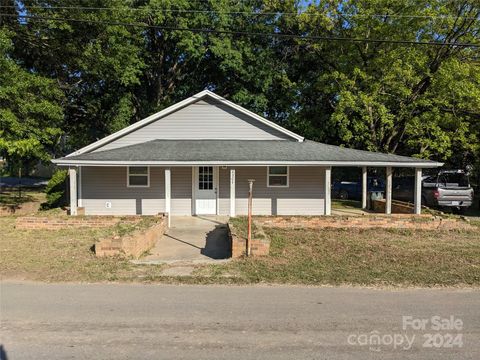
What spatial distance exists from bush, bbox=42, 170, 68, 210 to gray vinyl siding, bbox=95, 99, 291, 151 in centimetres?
455

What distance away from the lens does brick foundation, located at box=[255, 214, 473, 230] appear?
473 inches

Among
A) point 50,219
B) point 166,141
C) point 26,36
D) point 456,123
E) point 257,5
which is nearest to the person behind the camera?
point 50,219

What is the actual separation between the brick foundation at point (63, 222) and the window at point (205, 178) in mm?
4109

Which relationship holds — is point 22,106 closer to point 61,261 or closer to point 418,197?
point 61,261

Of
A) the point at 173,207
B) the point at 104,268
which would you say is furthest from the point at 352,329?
the point at 173,207

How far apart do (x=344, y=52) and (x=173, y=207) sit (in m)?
14.3

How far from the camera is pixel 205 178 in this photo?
626 inches

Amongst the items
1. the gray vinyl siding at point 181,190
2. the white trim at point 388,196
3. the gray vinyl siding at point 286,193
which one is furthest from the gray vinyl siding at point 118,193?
the white trim at point 388,196

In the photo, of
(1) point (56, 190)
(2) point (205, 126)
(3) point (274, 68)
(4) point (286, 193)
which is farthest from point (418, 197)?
(1) point (56, 190)

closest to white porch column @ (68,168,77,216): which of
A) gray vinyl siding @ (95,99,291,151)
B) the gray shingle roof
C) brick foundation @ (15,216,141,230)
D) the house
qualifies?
the gray shingle roof

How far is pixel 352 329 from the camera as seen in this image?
4.68 metres

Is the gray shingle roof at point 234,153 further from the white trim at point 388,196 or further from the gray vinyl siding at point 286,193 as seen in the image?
the gray vinyl siding at point 286,193

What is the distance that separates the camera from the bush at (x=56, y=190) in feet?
57.3

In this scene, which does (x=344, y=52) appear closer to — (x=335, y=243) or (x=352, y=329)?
(x=335, y=243)
